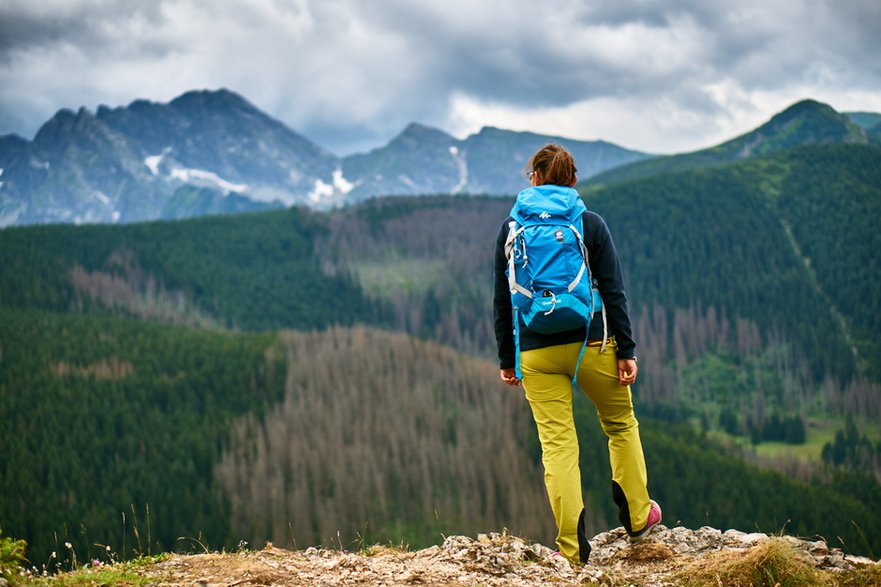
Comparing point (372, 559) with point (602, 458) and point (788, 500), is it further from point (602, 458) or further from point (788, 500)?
point (788, 500)

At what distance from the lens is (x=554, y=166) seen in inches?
375

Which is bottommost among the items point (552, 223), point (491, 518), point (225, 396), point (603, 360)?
point (491, 518)

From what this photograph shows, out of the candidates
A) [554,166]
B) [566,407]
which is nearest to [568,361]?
[566,407]

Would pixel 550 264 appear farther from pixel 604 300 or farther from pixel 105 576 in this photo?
pixel 105 576

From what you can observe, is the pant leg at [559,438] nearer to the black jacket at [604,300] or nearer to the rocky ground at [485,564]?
the black jacket at [604,300]

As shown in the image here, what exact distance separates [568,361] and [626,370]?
2.28 ft

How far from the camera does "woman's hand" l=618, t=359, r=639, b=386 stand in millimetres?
9422

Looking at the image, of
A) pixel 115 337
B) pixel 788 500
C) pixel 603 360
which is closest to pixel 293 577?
pixel 603 360

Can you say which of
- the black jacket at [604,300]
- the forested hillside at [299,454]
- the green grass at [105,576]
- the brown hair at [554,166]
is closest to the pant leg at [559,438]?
the black jacket at [604,300]

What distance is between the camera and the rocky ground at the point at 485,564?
896 centimetres

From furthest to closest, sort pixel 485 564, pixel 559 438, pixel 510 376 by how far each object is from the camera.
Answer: pixel 510 376 → pixel 559 438 → pixel 485 564

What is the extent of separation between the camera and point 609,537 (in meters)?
11.4

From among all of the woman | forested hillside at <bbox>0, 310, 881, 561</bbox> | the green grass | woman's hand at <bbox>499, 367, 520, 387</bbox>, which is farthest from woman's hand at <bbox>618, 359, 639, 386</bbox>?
forested hillside at <bbox>0, 310, 881, 561</bbox>

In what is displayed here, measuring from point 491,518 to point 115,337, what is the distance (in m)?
107
